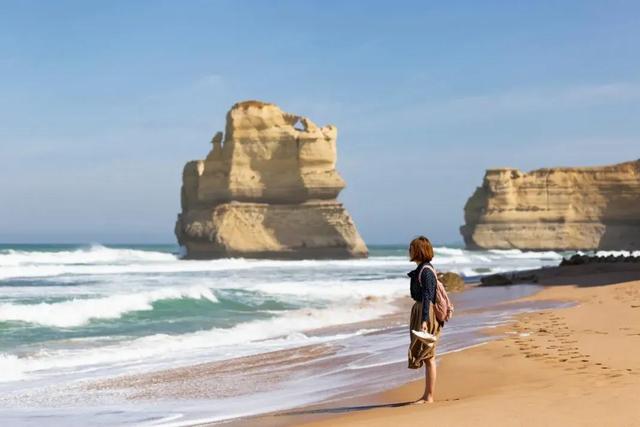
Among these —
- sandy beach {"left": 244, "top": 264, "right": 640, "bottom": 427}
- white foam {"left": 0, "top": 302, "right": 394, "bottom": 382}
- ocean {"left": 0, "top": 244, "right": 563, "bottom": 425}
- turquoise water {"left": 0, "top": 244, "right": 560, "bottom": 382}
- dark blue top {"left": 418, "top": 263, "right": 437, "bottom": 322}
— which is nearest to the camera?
sandy beach {"left": 244, "top": 264, "right": 640, "bottom": 427}

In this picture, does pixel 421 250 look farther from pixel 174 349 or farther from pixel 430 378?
pixel 174 349

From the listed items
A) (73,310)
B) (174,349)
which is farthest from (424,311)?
(73,310)

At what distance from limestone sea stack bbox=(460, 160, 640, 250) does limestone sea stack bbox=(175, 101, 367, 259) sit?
35.2 metres

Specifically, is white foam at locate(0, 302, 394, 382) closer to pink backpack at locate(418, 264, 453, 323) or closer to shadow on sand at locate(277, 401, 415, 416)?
shadow on sand at locate(277, 401, 415, 416)

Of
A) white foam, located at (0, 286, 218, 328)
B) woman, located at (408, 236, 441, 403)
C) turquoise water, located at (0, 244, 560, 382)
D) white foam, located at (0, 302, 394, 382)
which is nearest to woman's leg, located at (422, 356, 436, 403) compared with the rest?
woman, located at (408, 236, 441, 403)

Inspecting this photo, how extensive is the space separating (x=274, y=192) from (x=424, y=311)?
56758 mm

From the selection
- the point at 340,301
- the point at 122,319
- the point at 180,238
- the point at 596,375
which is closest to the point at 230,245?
the point at 180,238

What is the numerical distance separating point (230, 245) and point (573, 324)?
1946 inches

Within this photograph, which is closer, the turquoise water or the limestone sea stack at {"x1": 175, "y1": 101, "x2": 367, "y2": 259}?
the turquoise water

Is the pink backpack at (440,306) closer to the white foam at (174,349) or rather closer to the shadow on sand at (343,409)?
the shadow on sand at (343,409)

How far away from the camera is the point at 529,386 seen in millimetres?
6359

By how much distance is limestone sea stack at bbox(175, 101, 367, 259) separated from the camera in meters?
61.8

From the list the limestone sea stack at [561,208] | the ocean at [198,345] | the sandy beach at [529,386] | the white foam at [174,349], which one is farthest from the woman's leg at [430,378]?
the limestone sea stack at [561,208]

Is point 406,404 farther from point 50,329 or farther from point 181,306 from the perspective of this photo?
point 181,306
